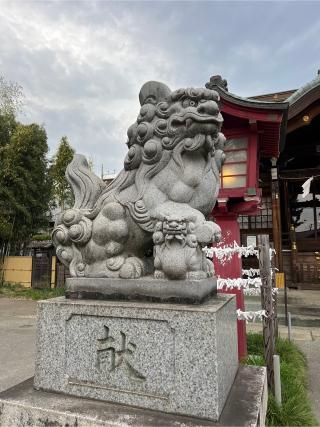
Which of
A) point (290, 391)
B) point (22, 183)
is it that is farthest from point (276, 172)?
point (22, 183)

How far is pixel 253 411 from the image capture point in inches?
73.0

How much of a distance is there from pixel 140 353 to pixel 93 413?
42 centimetres

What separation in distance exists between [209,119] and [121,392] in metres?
1.92

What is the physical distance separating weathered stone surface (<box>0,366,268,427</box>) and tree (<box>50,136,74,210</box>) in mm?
13451

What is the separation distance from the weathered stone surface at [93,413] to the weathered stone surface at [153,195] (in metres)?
0.81

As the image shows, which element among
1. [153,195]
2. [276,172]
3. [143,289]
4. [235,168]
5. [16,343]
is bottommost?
[16,343]

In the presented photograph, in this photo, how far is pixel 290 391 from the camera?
337 centimetres

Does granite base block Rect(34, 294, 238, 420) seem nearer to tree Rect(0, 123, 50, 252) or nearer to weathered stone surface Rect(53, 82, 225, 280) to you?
weathered stone surface Rect(53, 82, 225, 280)

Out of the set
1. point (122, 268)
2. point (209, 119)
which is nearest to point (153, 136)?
point (209, 119)

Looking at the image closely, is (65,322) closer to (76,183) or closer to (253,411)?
(76,183)

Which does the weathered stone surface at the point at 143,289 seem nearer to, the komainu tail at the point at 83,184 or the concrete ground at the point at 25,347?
the komainu tail at the point at 83,184

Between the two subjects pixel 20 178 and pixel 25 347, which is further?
pixel 20 178

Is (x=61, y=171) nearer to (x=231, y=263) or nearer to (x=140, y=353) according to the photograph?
(x=231, y=263)

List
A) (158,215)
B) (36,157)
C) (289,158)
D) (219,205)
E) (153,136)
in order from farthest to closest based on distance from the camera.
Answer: (36,157) < (289,158) < (219,205) < (153,136) < (158,215)
